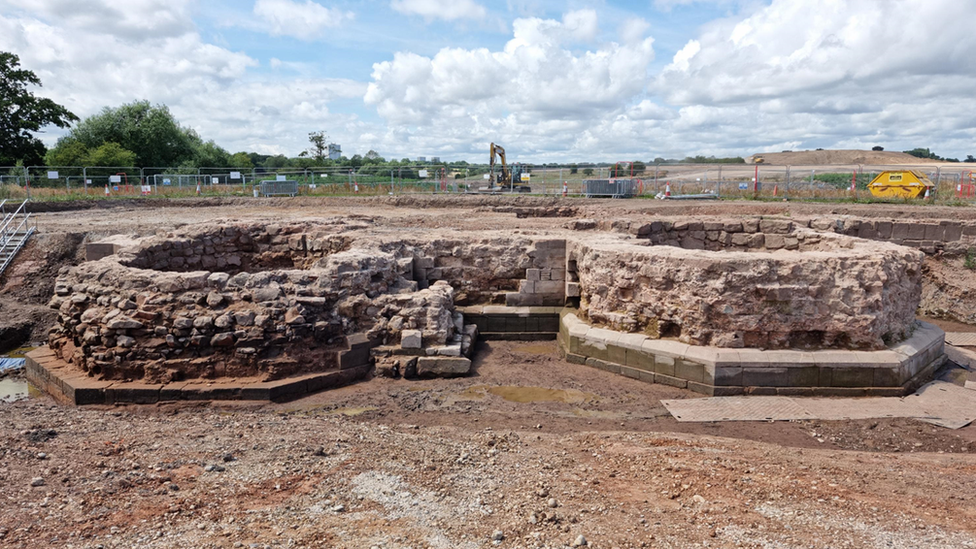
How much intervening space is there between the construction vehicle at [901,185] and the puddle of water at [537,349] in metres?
17.5

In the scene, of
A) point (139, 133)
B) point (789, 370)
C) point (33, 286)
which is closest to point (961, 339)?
point (789, 370)

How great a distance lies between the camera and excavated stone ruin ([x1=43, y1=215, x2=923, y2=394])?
7789mm

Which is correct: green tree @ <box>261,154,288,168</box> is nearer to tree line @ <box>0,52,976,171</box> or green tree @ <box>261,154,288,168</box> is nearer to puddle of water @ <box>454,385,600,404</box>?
tree line @ <box>0,52,976,171</box>

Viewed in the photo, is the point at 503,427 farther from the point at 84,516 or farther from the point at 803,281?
the point at 803,281

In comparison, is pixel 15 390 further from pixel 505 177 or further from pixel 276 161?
pixel 276 161

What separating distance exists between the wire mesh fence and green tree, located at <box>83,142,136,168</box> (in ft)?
7.77

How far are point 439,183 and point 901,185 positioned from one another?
18.4m

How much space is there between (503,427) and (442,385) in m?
1.68

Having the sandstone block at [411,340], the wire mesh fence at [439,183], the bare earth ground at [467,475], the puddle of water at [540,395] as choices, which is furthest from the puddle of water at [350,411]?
the wire mesh fence at [439,183]

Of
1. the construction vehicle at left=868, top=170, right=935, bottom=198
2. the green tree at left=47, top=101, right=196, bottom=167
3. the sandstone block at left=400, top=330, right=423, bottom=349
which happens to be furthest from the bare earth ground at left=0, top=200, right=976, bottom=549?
the green tree at left=47, top=101, right=196, bottom=167

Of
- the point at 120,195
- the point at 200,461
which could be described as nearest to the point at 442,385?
the point at 200,461

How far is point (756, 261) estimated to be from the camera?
8.12 metres

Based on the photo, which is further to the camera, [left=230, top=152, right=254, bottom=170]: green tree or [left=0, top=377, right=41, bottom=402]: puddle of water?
[left=230, top=152, right=254, bottom=170]: green tree

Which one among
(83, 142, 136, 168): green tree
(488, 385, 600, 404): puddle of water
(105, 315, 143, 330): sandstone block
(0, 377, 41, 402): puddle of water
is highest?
(83, 142, 136, 168): green tree
